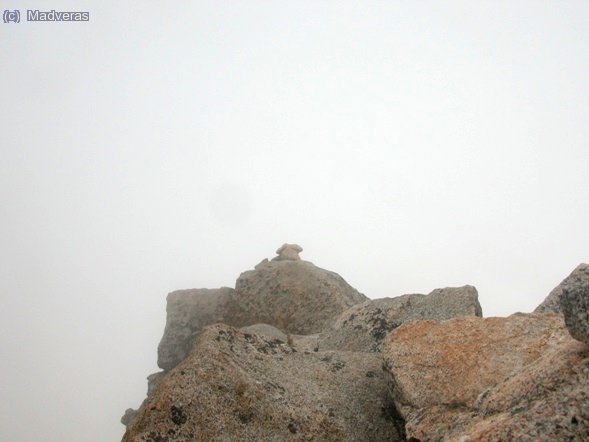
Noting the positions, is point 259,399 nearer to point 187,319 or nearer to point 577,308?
point 577,308

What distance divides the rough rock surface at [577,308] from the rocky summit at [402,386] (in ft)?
0.05

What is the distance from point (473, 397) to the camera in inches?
359

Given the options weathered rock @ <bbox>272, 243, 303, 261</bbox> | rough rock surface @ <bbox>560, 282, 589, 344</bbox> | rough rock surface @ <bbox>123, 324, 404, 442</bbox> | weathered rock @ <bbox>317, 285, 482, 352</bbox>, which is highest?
weathered rock @ <bbox>272, 243, 303, 261</bbox>

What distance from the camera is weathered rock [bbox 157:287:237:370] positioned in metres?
29.5

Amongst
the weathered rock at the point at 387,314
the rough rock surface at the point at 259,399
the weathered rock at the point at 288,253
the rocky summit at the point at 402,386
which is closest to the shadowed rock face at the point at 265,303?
the weathered rock at the point at 288,253

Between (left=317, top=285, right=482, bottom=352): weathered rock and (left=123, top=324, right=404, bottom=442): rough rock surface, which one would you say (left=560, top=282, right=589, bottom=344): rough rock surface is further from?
(left=317, top=285, right=482, bottom=352): weathered rock

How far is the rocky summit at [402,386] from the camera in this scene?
659 centimetres

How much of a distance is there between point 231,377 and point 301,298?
17.3 meters

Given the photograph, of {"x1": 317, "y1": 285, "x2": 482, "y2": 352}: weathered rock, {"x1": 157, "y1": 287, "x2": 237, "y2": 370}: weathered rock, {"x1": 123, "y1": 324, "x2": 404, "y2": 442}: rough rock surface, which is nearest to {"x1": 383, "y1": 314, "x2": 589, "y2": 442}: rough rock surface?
{"x1": 123, "y1": 324, "x2": 404, "y2": 442}: rough rock surface

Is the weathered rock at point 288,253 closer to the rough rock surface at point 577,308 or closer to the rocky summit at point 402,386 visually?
the rocky summit at point 402,386

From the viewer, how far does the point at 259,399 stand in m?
9.90

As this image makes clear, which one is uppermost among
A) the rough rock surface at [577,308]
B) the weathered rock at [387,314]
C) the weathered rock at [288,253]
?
the weathered rock at [288,253]

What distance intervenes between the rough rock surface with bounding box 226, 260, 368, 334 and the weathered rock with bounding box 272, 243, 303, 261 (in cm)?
374

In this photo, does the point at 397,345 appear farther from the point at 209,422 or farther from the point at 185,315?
the point at 185,315
